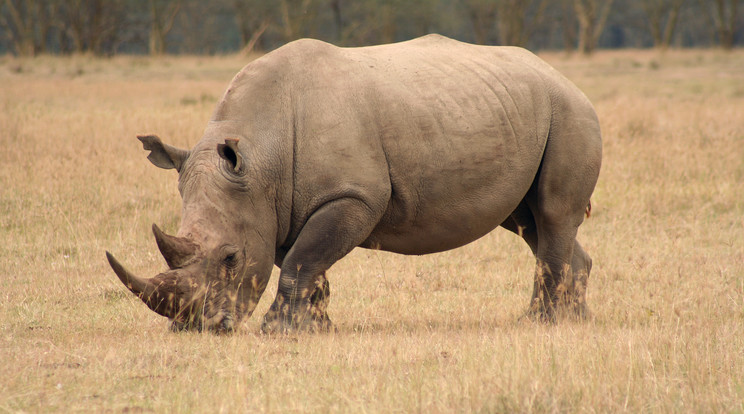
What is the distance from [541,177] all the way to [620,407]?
8.64 feet

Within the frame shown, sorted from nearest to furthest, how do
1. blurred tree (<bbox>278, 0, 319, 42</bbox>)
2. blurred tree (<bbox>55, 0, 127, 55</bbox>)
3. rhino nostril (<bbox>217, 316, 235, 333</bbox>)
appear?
rhino nostril (<bbox>217, 316, 235, 333</bbox>) → blurred tree (<bbox>55, 0, 127, 55</bbox>) → blurred tree (<bbox>278, 0, 319, 42</bbox>)

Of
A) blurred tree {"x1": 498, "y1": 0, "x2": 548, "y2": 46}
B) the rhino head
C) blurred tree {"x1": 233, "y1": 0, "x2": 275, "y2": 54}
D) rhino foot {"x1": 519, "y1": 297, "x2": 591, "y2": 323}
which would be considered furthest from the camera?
blurred tree {"x1": 233, "y1": 0, "x2": 275, "y2": 54}

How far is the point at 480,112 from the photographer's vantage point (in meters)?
6.17

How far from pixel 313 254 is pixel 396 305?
1.25 meters

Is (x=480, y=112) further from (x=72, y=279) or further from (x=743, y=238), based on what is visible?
(x=743, y=238)

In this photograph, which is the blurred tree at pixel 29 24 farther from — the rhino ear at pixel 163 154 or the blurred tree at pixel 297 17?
the rhino ear at pixel 163 154

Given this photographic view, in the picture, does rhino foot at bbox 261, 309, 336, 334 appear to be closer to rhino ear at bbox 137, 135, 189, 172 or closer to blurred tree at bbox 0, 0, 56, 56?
rhino ear at bbox 137, 135, 189, 172

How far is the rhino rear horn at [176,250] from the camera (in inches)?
203

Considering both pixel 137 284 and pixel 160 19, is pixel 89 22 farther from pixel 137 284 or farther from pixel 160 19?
pixel 137 284

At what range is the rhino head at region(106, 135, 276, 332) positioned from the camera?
529 centimetres

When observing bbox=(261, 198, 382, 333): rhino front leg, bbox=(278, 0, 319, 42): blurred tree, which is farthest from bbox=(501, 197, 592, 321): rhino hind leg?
bbox=(278, 0, 319, 42): blurred tree

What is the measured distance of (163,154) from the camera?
5.75 metres

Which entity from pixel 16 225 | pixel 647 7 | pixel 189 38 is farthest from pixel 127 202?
pixel 189 38

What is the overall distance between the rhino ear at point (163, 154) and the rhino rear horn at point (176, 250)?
0.63m
